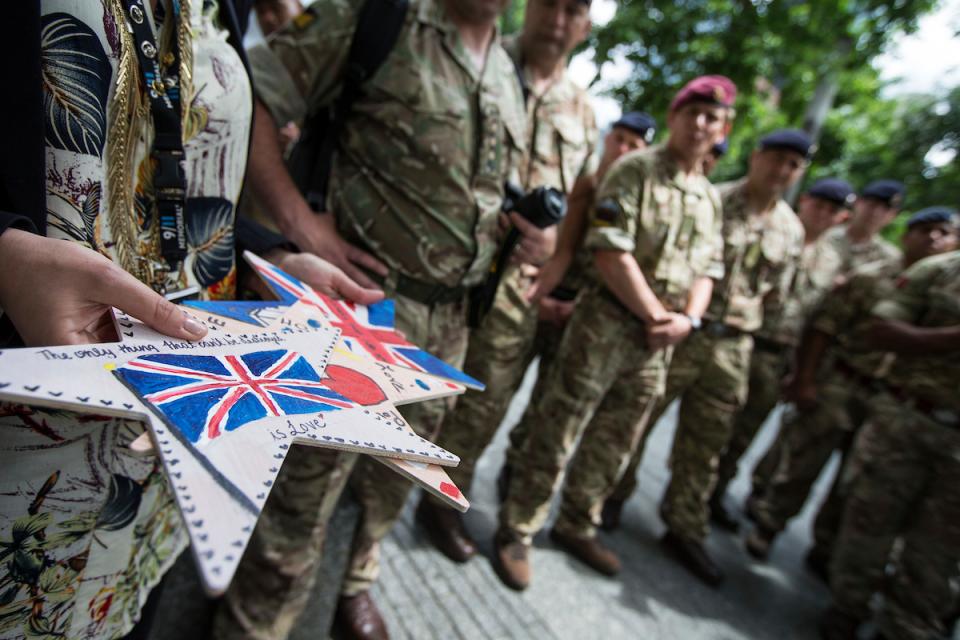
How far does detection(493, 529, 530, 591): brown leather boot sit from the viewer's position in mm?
2271

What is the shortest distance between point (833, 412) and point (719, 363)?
1022 mm

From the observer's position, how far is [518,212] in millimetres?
1614

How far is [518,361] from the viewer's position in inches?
102

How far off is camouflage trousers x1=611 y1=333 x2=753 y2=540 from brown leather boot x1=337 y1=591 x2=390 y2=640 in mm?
1864

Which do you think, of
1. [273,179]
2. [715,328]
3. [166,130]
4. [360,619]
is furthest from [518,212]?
[715,328]

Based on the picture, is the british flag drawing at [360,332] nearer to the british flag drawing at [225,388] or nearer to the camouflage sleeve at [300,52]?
the british flag drawing at [225,388]

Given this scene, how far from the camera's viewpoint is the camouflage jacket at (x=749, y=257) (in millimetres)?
3098

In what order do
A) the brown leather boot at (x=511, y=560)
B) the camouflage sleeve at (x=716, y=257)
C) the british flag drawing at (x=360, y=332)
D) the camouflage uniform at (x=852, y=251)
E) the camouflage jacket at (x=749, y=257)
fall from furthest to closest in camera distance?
the camouflage uniform at (x=852, y=251)
the camouflage jacket at (x=749, y=257)
the camouflage sleeve at (x=716, y=257)
the brown leather boot at (x=511, y=560)
the british flag drawing at (x=360, y=332)

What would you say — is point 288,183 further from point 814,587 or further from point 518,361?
point 814,587

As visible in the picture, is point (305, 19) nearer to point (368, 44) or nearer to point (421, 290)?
point (368, 44)

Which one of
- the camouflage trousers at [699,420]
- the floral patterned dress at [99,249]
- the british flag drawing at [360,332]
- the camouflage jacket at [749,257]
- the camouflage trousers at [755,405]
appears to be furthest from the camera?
the camouflage trousers at [755,405]

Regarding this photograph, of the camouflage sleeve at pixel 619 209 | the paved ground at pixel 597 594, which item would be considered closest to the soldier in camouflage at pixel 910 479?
the paved ground at pixel 597 594

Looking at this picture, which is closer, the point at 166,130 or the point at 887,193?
the point at 166,130

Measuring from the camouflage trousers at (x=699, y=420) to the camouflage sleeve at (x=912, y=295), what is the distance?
2.43ft
